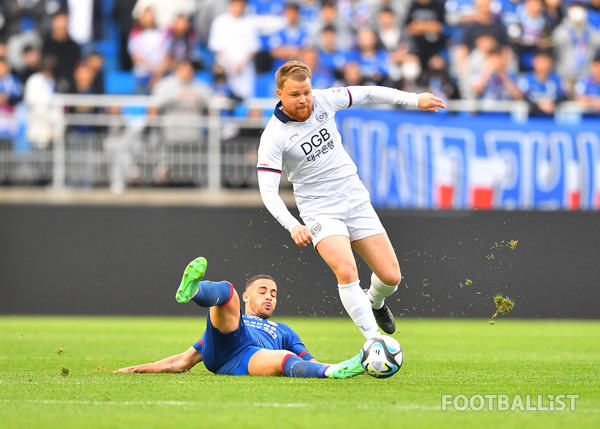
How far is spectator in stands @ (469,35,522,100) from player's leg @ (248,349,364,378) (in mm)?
10599

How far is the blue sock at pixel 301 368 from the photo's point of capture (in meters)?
7.35

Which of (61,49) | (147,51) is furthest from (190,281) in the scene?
Answer: (61,49)

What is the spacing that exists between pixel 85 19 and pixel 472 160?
7.29 metres

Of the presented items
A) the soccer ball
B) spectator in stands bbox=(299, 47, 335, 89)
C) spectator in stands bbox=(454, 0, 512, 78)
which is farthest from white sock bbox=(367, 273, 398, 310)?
spectator in stands bbox=(454, 0, 512, 78)

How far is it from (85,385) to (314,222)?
2093 millimetres

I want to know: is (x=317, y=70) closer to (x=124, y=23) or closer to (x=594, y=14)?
(x=124, y=23)

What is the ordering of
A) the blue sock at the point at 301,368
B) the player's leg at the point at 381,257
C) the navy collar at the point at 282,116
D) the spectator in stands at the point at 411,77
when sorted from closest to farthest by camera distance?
the blue sock at the point at 301,368 < the navy collar at the point at 282,116 < the player's leg at the point at 381,257 < the spectator in stands at the point at 411,77

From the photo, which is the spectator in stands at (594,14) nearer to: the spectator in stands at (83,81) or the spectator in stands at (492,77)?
the spectator in stands at (492,77)

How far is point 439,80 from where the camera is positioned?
56.5 ft

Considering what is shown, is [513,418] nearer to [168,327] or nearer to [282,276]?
Result: [282,276]

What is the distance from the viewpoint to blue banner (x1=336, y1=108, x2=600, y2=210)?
15539 millimetres

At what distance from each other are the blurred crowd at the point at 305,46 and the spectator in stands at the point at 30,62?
0.8 inches

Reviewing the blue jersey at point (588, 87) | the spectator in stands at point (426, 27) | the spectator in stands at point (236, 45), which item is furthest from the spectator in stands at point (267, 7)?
the blue jersey at point (588, 87)

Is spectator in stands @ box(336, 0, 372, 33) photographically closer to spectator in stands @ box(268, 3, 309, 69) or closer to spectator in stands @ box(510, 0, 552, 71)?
spectator in stands @ box(268, 3, 309, 69)
